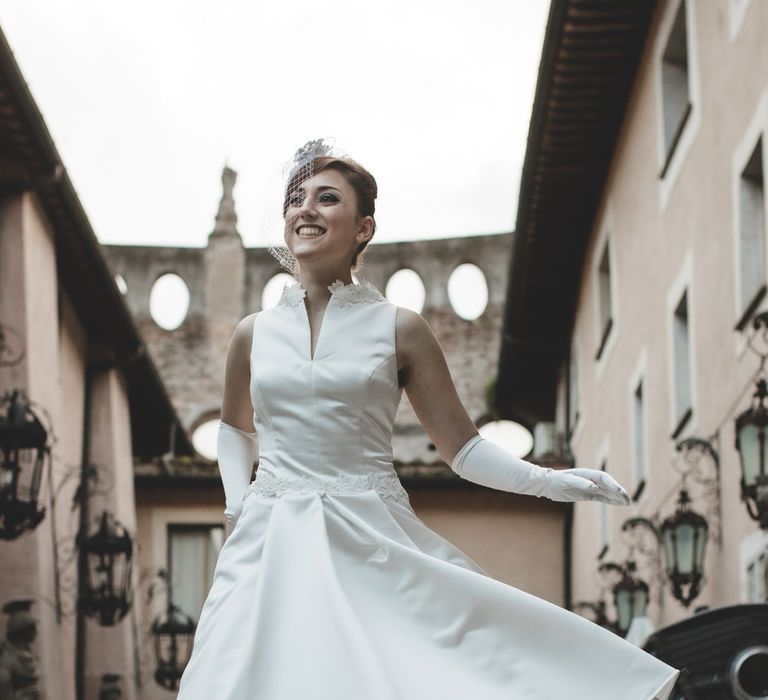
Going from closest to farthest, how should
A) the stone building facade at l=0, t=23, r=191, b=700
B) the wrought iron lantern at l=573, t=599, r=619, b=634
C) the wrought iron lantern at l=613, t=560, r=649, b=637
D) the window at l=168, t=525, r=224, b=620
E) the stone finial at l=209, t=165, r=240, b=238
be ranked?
the stone building facade at l=0, t=23, r=191, b=700, the wrought iron lantern at l=613, t=560, r=649, b=637, the wrought iron lantern at l=573, t=599, r=619, b=634, the window at l=168, t=525, r=224, b=620, the stone finial at l=209, t=165, r=240, b=238

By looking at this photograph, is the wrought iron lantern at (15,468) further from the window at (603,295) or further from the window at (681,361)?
the window at (603,295)

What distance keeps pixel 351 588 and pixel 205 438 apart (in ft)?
109

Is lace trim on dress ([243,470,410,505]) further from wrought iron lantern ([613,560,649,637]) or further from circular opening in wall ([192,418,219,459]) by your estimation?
circular opening in wall ([192,418,219,459])

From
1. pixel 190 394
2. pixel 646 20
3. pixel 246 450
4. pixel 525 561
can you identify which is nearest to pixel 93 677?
pixel 525 561

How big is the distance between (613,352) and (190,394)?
18.3 metres

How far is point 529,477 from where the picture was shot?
4.53 meters

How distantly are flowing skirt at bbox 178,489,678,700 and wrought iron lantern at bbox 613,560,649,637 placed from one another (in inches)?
483

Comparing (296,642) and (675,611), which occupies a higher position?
(675,611)

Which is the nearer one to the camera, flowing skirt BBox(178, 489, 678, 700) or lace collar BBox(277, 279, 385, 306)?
flowing skirt BBox(178, 489, 678, 700)

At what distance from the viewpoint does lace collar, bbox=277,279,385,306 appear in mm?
4887

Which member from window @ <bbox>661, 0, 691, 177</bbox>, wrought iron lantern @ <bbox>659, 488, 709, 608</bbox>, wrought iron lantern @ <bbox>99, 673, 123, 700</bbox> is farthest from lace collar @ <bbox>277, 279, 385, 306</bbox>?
wrought iron lantern @ <bbox>99, 673, 123, 700</bbox>

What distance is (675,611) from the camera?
53.1 ft

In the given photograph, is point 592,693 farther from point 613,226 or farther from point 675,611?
point 613,226

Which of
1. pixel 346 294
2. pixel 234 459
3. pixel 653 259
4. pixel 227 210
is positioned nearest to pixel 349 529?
pixel 234 459
